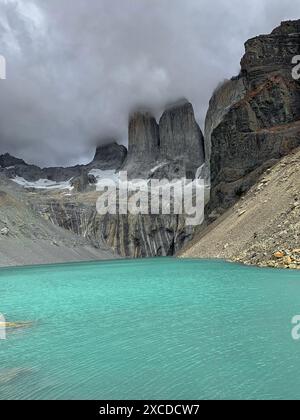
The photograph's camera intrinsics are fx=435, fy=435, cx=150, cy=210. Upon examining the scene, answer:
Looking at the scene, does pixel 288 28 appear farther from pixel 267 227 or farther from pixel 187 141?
pixel 187 141

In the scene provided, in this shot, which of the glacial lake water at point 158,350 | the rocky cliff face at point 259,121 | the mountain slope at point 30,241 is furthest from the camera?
the mountain slope at point 30,241

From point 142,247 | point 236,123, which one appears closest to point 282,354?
point 236,123

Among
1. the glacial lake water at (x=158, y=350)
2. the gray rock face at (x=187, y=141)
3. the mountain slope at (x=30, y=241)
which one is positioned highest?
the gray rock face at (x=187, y=141)

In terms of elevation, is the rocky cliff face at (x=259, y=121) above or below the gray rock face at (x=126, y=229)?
above

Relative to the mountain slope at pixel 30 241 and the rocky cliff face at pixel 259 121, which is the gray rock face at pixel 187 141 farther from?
the rocky cliff face at pixel 259 121

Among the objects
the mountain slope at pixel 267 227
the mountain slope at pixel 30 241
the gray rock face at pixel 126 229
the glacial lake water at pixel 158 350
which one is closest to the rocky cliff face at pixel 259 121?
the mountain slope at pixel 267 227

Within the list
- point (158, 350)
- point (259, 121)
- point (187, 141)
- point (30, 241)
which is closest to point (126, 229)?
point (30, 241)

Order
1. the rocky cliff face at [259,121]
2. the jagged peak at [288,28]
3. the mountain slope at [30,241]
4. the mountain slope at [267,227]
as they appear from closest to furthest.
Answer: the mountain slope at [267,227] → the rocky cliff face at [259,121] → the mountain slope at [30,241] → the jagged peak at [288,28]

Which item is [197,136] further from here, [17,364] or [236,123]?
[17,364]
